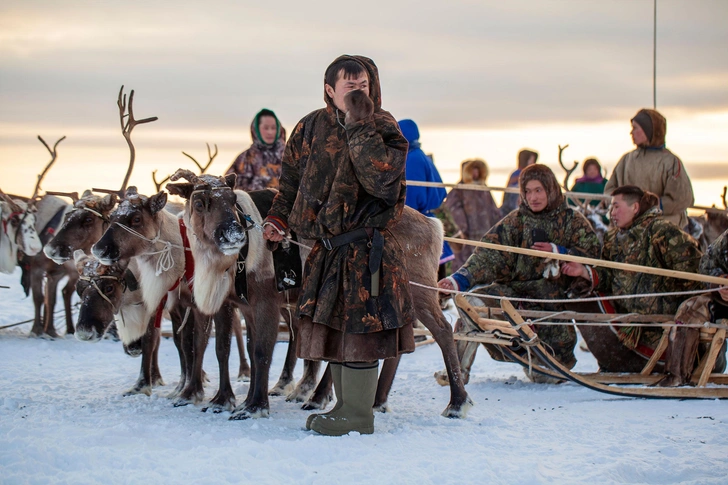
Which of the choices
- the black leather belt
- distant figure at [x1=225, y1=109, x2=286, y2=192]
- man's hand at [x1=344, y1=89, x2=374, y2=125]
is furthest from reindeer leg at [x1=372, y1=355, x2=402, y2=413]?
distant figure at [x1=225, y1=109, x2=286, y2=192]

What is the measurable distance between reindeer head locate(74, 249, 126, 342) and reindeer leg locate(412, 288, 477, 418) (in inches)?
79.8

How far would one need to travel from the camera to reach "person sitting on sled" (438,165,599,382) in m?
5.98

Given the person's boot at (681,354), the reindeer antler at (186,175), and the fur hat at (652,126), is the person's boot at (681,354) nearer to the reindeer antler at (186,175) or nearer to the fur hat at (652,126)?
Result: the fur hat at (652,126)

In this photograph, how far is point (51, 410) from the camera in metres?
4.67

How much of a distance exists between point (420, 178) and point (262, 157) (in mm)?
1465

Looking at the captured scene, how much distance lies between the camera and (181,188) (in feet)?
16.0

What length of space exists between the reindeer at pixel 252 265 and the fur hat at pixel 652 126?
3.01 metres

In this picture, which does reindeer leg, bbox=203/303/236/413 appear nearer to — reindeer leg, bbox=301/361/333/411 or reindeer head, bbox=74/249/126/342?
reindeer leg, bbox=301/361/333/411

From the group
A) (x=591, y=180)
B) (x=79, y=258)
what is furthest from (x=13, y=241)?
(x=591, y=180)

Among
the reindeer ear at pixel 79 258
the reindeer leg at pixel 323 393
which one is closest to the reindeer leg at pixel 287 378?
the reindeer leg at pixel 323 393

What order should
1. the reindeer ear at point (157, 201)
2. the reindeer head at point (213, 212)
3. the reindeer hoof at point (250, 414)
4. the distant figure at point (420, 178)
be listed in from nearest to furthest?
1. the reindeer head at point (213, 212)
2. the reindeer hoof at point (250, 414)
3. the reindeer ear at point (157, 201)
4. the distant figure at point (420, 178)

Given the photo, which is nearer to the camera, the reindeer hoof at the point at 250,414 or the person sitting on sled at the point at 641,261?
the reindeer hoof at the point at 250,414

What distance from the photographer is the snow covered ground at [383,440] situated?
132 inches

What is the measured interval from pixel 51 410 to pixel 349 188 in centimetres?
220
